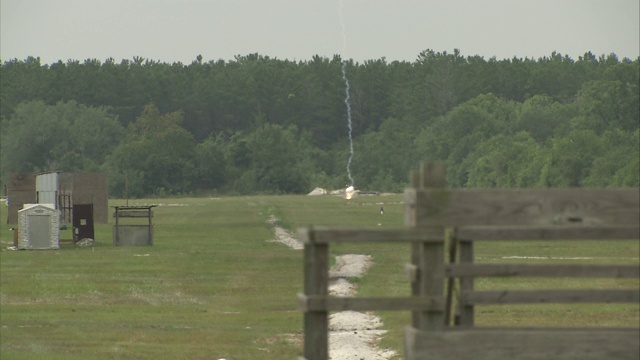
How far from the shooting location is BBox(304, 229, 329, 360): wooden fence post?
11.7 metres

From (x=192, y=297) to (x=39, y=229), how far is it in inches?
865

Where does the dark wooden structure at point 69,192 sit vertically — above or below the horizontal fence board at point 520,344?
above

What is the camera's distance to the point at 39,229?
54.3 metres

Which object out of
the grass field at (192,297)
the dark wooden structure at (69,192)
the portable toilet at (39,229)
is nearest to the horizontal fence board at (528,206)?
the grass field at (192,297)

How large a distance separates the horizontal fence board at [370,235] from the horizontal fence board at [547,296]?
0.84 meters

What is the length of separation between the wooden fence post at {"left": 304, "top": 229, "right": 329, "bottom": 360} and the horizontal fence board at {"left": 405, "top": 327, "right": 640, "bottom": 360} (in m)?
0.70

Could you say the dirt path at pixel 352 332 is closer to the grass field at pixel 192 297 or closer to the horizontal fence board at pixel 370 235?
the grass field at pixel 192 297

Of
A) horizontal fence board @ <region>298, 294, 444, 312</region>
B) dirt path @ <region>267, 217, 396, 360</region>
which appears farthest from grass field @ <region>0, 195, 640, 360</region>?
horizontal fence board @ <region>298, 294, 444, 312</region>

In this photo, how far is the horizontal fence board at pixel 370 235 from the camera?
37.4ft

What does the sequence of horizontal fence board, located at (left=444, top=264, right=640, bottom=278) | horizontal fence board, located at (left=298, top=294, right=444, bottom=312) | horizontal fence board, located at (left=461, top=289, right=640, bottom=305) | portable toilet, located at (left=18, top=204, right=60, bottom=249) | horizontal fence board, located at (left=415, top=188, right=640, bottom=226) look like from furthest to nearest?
portable toilet, located at (left=18, top=204, right=60, bottom=249) → horizontal fence board, located at (left=461, top=289, right=640, bottom=305) → horizontal fence board, located at (left=444, top=264, right=640, bottom=278) → horizontal fence board, located at (left=298, top=294, right=444, bottom=312) → horizontal fence board, located at (left=415, top=188, right=640, bottom=226)

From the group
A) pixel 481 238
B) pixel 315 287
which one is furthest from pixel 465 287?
pixel 315 287

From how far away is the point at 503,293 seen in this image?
11953 millimetres

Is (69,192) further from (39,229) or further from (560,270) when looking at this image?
(560,270)

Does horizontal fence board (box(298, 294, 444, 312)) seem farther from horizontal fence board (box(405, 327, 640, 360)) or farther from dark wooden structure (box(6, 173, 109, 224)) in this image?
dark wooden structure (box(6, 173, 109, 224))
